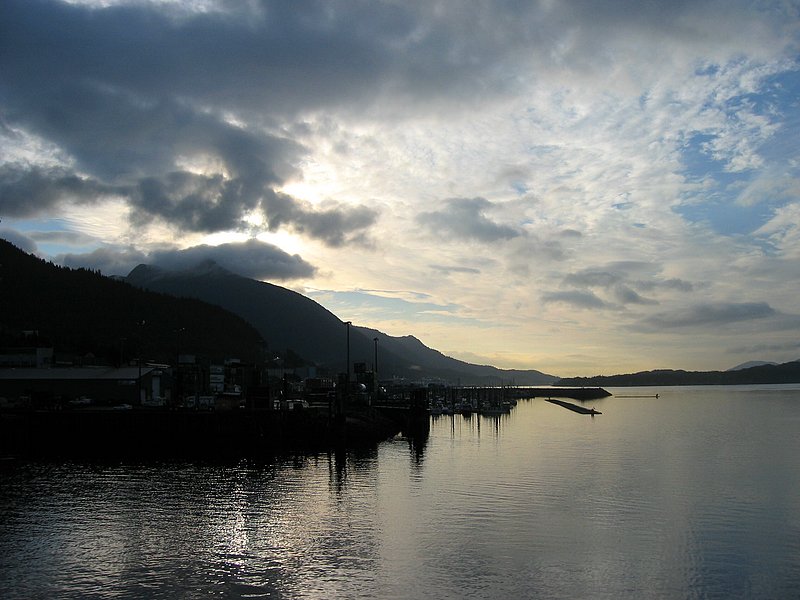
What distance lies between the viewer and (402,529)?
111 ft

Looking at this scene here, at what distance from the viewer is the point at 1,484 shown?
47.1 meters

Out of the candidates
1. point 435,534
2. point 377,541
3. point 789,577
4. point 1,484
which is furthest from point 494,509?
point 1,484

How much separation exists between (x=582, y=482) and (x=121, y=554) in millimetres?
32514

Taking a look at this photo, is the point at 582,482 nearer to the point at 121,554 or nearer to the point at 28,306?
the point at 121,554

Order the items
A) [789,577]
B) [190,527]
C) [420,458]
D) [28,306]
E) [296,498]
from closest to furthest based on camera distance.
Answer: [789,577]
[190,527]
[296,498]
[420,458]
[28,306]

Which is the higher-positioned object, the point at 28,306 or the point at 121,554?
the point at 28,306

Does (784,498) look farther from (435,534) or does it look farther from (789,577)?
(435,534)

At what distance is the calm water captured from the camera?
25422 mm

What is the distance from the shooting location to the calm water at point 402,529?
25422 millimetres

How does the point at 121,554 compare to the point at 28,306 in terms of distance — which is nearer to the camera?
the point at 121,554

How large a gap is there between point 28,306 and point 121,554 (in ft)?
620

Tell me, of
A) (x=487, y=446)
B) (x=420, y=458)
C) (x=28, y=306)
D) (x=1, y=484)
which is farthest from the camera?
(x=28, y=306)

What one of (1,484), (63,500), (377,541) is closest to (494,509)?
(377,541)

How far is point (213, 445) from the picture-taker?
67.2 metres
